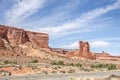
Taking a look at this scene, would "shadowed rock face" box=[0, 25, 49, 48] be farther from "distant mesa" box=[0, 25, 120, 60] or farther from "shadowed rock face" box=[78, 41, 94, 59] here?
"shadowed rock face" box=[78, 41, 94, 59]

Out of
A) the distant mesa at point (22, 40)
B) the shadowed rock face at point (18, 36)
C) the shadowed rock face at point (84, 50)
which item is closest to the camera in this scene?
the distant mesa at point (22, 40)

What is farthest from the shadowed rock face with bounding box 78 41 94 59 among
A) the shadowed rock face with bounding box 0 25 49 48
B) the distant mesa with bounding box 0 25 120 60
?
the shadowed rock face with bounding box 0 25 49 48

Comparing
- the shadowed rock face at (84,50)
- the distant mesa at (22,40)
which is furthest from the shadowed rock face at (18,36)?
the shadowed rock face at (84,50)

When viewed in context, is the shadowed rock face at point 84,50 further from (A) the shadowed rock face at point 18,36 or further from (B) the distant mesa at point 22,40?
(A) the shadowed rock face at point 18,36

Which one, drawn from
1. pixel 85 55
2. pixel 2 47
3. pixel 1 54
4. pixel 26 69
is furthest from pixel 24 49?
pixel 26 69

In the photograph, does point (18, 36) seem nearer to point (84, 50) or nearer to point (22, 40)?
point (22, 40)

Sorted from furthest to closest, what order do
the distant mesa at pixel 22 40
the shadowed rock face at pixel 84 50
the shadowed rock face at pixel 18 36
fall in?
the shadowed rock face at pixel 84 50
the shadowed rock face at pixel 18 36
the distant mesa at pixel 22 40

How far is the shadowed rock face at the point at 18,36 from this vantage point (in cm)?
11647

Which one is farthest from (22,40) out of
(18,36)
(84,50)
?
(84,50)

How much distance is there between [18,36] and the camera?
394 feet

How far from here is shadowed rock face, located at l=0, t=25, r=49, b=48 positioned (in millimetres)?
116475

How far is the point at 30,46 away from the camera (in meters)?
114

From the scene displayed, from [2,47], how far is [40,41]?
121 ft

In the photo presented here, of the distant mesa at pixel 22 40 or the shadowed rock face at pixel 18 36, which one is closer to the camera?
the distant mesa at pixel 22 40
